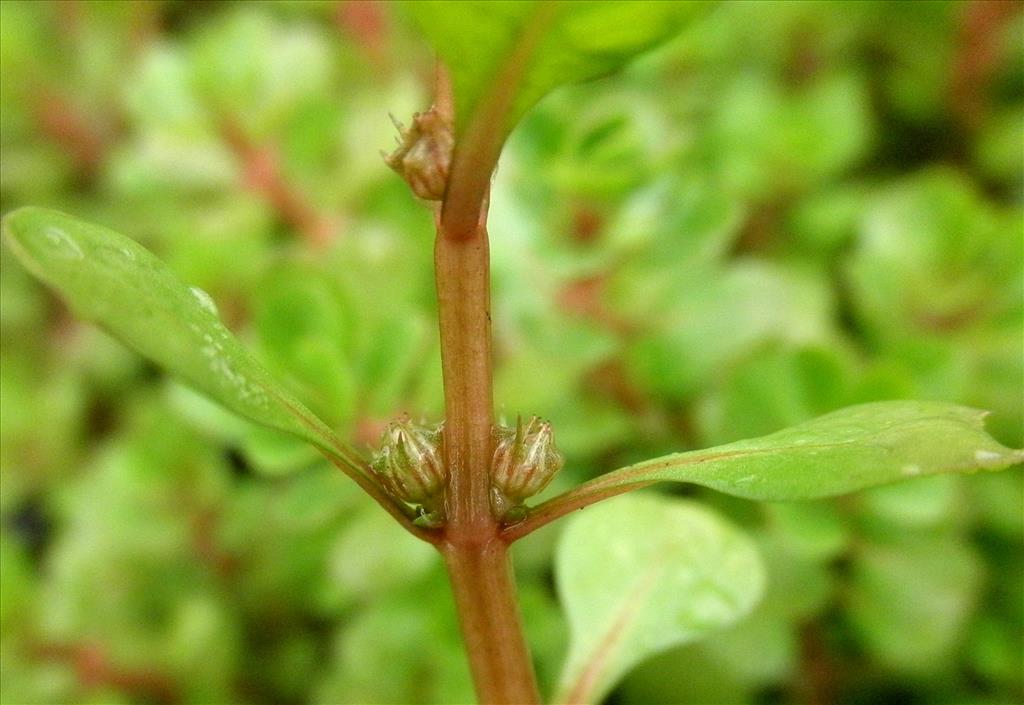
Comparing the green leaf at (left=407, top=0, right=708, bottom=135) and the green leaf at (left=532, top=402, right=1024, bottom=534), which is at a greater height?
the green leaf at (left=407, top=0, right=708, bottom=135)

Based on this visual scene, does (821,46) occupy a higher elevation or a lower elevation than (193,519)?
higher

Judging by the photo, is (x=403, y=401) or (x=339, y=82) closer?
(x=403, y=401)

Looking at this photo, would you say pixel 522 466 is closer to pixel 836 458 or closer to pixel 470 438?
pixel 470 438

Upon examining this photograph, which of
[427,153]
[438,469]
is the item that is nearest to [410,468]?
[438,469]

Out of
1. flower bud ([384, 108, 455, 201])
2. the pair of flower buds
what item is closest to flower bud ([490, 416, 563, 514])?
the pair of flower buds

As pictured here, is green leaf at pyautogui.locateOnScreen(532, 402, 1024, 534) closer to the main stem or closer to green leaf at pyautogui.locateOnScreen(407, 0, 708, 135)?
the main stem

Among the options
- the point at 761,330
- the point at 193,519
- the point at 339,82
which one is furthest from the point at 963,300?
the point at 339,82

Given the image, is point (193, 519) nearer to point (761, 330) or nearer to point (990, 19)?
point (761, 330)
